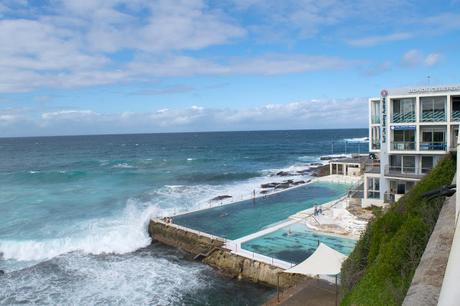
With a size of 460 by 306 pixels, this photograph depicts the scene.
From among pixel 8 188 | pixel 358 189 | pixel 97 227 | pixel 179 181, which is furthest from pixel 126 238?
pixel 8 188

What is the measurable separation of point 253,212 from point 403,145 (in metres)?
13.7

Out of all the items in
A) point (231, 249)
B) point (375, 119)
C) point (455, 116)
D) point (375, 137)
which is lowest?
point (231, 249)

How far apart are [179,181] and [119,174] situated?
14.7 m

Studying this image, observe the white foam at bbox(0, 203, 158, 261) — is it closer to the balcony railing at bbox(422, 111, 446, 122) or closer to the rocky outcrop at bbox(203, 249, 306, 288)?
the rocky outcrop at bbox(203, 249, 306, 288)

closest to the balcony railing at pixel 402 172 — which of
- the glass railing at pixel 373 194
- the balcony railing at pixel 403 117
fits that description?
the glass railing at pixel 373 194

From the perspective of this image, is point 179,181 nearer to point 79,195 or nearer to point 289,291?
point 79,195

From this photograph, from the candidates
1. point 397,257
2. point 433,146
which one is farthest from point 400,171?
point 397,257

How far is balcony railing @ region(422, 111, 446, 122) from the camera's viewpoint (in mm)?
24672

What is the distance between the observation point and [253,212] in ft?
110

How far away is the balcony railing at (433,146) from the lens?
25.0 meters

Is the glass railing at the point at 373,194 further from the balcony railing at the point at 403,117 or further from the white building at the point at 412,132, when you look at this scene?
the balcony railing at the point at 403,117

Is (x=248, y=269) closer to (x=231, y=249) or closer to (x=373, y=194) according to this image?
(x=231, y=249)

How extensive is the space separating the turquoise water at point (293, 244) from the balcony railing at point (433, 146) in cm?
841

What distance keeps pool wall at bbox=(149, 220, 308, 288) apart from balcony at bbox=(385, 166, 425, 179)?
12.5 metres
